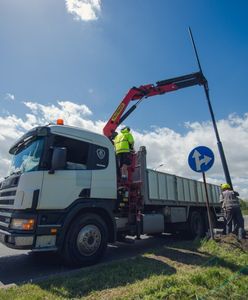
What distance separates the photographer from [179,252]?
640 centimetres

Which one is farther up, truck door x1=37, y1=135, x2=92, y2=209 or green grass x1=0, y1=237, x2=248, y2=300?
truck door x1=37, y1=135, x2=92, y2=209

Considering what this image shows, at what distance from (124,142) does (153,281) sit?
4061 mm

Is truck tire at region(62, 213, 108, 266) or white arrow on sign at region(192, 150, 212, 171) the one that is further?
white arrow on sign at region(192, 150, 212, 171)

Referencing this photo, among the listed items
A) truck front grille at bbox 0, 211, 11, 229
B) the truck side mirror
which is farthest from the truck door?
truck front grille at bbox 0, 211, 11, 229

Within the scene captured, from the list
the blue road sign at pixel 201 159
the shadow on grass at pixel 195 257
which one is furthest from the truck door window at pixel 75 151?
the blue road sign at pixel 201 159

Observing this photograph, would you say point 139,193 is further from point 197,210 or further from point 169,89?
point 169,89

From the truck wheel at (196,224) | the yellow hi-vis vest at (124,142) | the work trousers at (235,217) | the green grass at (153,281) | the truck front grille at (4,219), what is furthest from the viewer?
the truck wheel at (196,224)

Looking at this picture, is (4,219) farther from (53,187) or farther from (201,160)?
(201,160)

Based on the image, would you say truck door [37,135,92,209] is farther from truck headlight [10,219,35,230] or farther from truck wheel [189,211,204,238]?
truck wheel [189,211,204,238]

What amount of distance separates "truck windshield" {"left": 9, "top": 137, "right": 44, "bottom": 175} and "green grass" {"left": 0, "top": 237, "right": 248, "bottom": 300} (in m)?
2.16

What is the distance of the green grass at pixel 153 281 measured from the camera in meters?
3.69

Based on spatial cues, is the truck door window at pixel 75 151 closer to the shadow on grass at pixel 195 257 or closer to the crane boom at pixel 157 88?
the shadow on grass at pixel 195 257

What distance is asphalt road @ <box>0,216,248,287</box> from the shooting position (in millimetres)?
4988

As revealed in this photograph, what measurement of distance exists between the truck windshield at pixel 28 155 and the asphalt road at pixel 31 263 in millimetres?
1916
